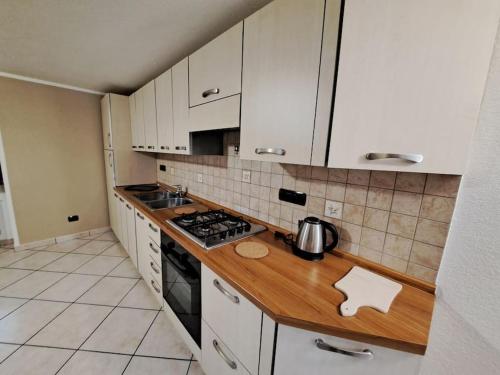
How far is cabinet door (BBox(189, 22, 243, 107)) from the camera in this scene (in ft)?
3.58

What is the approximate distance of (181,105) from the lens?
5.24 ft

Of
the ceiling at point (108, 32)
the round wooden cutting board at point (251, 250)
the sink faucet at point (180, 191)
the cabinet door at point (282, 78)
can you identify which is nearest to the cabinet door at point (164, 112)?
the ceiling at point (108, 32)

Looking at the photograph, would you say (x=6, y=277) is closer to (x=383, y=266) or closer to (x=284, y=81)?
(x=284, y=81)

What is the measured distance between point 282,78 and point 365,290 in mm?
959

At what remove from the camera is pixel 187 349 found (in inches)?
55.0

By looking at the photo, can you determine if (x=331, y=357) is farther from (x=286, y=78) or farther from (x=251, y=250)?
(x=286, y=78)

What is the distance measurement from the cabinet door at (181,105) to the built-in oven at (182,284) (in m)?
0.75

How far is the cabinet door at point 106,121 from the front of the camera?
249 cm

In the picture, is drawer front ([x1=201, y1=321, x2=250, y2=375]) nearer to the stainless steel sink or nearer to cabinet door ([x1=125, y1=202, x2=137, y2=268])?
cabinet door ([x1=125, y1=202, x2=137, y2=268])

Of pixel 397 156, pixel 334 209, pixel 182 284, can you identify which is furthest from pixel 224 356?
pixel 397 156

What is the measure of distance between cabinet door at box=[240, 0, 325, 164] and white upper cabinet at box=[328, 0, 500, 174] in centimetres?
13

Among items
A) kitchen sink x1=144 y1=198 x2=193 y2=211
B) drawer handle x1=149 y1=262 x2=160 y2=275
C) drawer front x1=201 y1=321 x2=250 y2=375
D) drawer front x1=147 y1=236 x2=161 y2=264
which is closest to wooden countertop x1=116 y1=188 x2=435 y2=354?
drawer front x1=201 y1=321 x2=250 y2=375

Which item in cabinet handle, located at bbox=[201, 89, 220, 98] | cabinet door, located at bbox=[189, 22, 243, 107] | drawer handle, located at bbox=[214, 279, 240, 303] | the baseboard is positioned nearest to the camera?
drawer handle, located at bbox=[214, 279, 240, 303]

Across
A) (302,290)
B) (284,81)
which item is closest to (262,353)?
(302,290)
